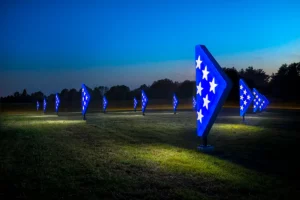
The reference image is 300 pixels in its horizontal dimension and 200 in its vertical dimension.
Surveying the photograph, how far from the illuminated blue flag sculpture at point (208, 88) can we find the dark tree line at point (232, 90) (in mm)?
83381

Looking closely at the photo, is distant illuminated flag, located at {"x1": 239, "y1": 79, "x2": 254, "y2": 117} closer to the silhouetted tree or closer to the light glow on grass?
the light glow on grass

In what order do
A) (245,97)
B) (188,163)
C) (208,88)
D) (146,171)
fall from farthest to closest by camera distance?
(245,97) < (208,88) < (188,163) < (146,171)

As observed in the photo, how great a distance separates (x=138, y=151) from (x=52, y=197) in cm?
678

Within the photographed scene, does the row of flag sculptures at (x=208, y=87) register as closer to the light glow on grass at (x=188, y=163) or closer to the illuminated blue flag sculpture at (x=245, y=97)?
the light glow on grass at (x=188, y=163)

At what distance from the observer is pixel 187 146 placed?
15.7m

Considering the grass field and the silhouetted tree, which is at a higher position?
the silhouetted tree

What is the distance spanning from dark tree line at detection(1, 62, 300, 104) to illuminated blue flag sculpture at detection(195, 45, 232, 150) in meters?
83.4

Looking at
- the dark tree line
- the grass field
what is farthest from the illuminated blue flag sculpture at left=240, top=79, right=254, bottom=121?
the dark tree line

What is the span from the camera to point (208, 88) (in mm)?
13133

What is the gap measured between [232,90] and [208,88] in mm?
87686

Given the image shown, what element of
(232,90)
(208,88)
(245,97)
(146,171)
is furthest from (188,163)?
(232,90)

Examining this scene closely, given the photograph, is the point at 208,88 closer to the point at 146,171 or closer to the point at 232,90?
the point at 146,171

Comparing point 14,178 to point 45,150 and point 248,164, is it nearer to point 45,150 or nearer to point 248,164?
point 45,150

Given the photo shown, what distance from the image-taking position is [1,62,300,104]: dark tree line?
98.5 meters
